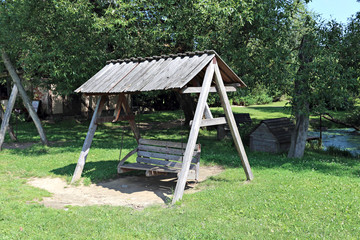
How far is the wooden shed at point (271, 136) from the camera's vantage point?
12188 mm

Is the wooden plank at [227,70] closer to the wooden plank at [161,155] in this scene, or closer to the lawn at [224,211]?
the wooden plank at [161,155]

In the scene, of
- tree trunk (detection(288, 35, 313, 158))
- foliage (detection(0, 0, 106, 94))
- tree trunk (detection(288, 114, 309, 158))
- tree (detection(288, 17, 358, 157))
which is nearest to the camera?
tree (detection(288, 17, 358, 157))

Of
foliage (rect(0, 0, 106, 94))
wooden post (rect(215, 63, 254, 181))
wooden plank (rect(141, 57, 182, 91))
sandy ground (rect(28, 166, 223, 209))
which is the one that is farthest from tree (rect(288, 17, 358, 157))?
foliage (rect(0, 0, 106, 94))

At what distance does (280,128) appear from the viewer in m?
12.5

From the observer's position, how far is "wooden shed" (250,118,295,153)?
40.0ft

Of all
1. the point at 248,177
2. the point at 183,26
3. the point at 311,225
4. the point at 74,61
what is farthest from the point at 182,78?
the point at 74,61

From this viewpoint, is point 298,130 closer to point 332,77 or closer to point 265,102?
point 332,77

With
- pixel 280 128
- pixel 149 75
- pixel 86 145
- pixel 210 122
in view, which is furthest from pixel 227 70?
pixel 280 128

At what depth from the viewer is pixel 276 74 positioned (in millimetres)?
10680

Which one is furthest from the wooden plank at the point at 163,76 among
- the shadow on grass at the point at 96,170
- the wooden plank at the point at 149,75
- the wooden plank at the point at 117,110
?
the shadow on grass at the point at 96,170

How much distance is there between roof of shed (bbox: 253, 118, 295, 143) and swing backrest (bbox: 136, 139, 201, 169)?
14.8ft

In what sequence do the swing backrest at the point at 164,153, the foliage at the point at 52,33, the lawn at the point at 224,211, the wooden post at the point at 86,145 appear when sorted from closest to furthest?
1. the lawn at the point at 224,211
2. the swing backrest at the point at 164,153
3. the wooden post at the point at 86,145
4. the foliage at the point at 52,33

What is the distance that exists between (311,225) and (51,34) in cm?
1141

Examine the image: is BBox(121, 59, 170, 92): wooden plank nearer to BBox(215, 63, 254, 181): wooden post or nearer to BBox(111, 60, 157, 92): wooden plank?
BBox(111, 60, 157, 92): wooden plank
